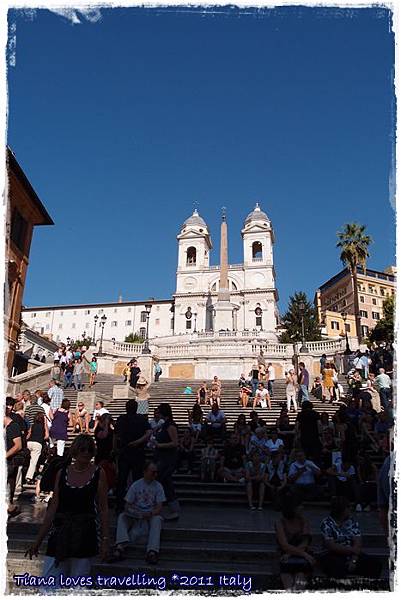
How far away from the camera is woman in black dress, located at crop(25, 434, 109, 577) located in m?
3.84

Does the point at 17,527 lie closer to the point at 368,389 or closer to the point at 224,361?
the point at 368,389

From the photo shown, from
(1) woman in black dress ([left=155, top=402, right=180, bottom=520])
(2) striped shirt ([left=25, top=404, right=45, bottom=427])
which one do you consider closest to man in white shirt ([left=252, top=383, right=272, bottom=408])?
(2) striped shirt ([left=25, top=404, right=45, bottom=427])

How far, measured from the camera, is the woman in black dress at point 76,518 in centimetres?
384

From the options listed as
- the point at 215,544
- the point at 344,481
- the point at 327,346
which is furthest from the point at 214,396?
the point at 327,346

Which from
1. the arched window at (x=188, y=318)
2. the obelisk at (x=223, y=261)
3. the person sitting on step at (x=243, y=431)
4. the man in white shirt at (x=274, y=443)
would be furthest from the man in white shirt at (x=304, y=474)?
the arched window at (x=188, y=318)

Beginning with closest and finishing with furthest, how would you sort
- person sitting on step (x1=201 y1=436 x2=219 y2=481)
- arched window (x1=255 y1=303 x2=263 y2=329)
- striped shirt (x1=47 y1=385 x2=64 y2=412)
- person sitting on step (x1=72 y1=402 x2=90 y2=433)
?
person sitting on step (x1=201 y1=436 x2=219 y2=481)
person sitting on step (x1=72 y1=402 x2=90 y2=433)
striped shirt (x1=47 y1=385 x2=64 y2=412)
arched window (x1=255 y1=303 x2=263 y2=329)

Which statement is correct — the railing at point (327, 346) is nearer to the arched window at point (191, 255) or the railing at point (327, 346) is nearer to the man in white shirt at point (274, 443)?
the man in white shirt at point (274, 443)

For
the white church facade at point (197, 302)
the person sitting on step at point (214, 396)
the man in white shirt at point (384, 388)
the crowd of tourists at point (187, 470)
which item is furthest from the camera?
the white church facade at point (197, 302)

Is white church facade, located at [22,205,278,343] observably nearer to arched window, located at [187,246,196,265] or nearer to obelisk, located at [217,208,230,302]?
arched window, located at [187,246,196,265]

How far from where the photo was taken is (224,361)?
116ft

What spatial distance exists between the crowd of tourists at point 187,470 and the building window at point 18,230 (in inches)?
376

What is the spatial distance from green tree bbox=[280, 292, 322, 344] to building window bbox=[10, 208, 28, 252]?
1462 inches

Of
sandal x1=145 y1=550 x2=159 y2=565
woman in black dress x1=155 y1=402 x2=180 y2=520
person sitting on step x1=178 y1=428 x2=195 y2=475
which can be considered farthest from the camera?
person sitting on step x1=178 y1=428 x2=195 y2=475

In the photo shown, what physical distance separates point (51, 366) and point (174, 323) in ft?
165
